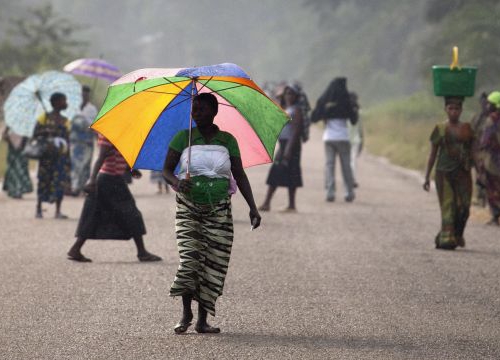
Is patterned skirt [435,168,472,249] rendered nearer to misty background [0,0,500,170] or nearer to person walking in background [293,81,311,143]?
person walking in background [293,81,311,143]

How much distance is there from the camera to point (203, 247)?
759 centimetres

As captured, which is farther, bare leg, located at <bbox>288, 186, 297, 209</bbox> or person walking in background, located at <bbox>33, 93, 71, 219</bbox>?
bare leg, located at <bbox>288, 186, 297, 209</bbox>

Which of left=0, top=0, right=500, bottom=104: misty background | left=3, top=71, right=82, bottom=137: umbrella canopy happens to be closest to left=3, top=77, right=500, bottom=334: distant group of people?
left=3, top=71, right=82, bottom=137: umbrella canopy

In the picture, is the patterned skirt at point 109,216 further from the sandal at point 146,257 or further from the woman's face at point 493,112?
the woman's face at point 493,112

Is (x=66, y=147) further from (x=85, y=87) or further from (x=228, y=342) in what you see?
(x=228, y=342)

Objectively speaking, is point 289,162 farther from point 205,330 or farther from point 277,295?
point 205,330

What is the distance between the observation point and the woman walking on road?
24.5ft

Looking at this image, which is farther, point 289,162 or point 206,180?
point 289,162

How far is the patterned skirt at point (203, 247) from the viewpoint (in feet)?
24.6

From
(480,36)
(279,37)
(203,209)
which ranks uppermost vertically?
(279,37)

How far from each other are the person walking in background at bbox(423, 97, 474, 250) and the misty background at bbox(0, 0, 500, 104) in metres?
9.96

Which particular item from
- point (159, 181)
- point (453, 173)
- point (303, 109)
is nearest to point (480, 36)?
point (159, 181)

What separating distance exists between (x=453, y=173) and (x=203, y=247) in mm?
5503

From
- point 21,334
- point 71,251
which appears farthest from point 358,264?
point 21,334
